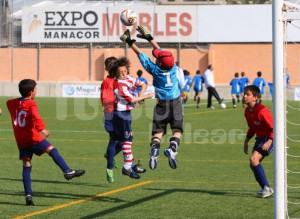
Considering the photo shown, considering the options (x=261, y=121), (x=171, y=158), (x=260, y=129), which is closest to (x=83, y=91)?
(x=171, y=158)

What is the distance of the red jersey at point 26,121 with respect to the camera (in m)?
11.5

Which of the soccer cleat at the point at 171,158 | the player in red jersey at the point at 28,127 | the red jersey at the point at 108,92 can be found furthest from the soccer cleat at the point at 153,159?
the red jersey at the point at 108,92

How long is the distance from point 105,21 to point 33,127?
163 ft

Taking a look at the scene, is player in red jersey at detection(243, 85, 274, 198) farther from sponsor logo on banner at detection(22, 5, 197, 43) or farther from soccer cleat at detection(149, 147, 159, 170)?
sponsor logo on banner at detection(22, 5, 197, 43)

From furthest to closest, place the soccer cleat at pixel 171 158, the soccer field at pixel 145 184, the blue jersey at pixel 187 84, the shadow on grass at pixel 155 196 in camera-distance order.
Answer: the blue jersey at pixel 187 84
the soccer cleat at pixel 171 158
the soccer field at pixel 145 184
the shadow on grass at pixel 155 196

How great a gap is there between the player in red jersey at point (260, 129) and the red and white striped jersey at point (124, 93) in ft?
6.35

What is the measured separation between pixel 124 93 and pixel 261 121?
2.29 m

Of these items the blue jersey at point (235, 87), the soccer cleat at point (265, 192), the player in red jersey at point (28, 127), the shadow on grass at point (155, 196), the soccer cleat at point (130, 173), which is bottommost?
the shadow on grass at point (155, 196)

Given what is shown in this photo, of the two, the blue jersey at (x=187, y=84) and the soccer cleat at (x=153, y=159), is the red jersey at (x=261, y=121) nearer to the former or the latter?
the soccer cleat at (x=153, y=159)

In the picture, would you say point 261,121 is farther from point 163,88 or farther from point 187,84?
point 187,84

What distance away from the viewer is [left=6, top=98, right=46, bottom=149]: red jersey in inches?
453

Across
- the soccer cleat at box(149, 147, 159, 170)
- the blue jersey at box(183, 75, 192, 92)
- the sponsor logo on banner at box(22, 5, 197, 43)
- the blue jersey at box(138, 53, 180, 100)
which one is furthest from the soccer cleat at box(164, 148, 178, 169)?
the sponsor logo on banner at box(22, 5, 197, 43)

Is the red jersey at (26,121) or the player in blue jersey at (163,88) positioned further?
the player in blue jersey at (163,88)

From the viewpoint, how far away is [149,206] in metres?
11.5
